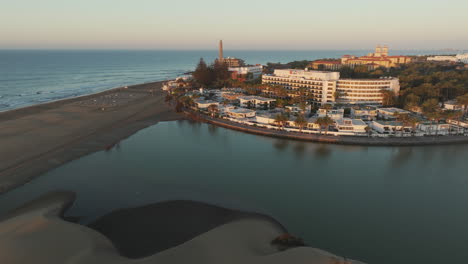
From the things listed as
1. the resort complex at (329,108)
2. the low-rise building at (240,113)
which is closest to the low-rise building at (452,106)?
the resort complex at (329,108)

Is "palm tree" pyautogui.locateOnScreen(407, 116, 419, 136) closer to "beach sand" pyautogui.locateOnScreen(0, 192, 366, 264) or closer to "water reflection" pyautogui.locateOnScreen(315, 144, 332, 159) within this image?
"water reflection" pyautogui.locateOnScreen(315, 144, 332, 159)

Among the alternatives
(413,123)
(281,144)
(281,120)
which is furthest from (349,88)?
(281,144)

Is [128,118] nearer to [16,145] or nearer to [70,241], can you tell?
[16,145]

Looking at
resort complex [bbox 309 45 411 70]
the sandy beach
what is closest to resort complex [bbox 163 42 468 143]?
the sandy beach

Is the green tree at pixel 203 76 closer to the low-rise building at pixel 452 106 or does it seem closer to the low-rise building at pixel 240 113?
the low-rise building at pixel 240 113

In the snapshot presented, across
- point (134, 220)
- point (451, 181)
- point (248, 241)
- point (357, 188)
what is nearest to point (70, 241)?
point (134, 220)

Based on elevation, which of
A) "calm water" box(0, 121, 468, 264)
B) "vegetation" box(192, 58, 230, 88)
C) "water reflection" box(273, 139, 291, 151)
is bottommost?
"calm water" box(0, 121, 468, 264)

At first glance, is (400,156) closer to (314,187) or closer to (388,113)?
(314,187)
